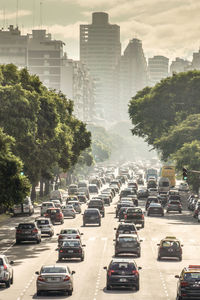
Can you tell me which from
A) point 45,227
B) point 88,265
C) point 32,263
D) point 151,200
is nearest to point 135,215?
point 45,227

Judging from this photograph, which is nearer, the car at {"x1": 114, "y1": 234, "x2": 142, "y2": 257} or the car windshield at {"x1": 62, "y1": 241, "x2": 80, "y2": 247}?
the car windshield at {"x1": 62, "y1": 241, "x2": 80, "y2": 247}

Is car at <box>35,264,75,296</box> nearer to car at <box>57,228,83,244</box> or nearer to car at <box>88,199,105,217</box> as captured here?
car at <box>57,228,83,244</box>

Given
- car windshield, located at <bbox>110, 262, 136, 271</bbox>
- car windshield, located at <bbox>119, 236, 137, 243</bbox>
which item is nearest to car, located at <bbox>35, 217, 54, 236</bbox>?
car windshield, located at <bbox>119, 236, 137, 243</bbox>

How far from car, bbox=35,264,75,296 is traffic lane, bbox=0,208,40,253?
21610 mm

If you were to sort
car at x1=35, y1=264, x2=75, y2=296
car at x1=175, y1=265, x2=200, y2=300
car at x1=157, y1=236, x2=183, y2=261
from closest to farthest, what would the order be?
car at x1=175, y1=265, x2=200, y2=300 < car at x1=35, y1=264, x2=75, y2=296 < car at x1=157, y1=236, x2=183, y2=261

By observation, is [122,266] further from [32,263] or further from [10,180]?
[10,180]

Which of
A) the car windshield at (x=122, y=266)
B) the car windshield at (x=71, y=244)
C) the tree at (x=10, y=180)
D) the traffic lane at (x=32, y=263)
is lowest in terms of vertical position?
the traffic lane at (x=32, y=263)

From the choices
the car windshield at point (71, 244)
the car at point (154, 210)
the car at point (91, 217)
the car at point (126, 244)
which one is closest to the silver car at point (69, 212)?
the car at point (154, 210)

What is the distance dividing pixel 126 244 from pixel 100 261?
8.49 feet

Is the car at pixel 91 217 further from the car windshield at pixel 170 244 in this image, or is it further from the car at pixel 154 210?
the car windshield at pixel 170 244

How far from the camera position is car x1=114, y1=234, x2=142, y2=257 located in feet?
182

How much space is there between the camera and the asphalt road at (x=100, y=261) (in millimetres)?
39344

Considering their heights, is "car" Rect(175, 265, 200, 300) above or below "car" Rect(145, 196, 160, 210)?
below

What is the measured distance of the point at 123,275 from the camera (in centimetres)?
4022
